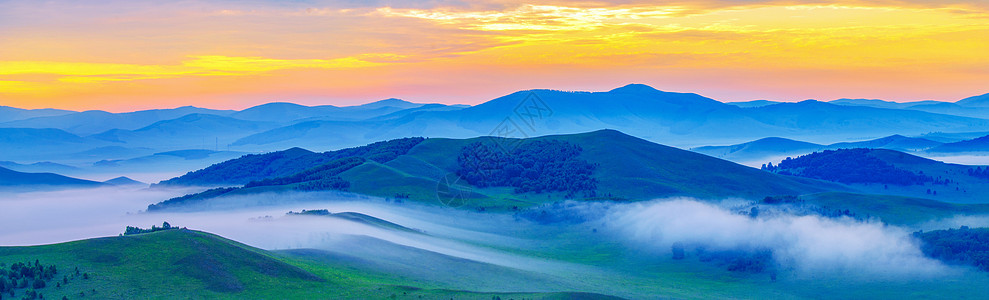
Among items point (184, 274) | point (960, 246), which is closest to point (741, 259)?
point (960, 246)

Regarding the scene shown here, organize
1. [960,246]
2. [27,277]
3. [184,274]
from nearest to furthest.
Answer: [27,277] → [184,274] → [960,246]

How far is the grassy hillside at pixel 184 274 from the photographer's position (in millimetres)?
81812

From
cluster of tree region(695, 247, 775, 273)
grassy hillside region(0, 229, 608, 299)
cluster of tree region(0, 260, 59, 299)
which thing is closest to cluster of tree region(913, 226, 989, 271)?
cluster of tree region(695, 247, 775, 273)

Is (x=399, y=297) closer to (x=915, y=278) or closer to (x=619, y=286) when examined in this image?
(x=619, y=286)

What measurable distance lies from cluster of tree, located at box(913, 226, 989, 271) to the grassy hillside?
8827 cm

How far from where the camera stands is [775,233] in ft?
587

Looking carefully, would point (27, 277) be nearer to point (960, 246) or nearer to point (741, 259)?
point (741, 259)

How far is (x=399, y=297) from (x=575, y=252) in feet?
329

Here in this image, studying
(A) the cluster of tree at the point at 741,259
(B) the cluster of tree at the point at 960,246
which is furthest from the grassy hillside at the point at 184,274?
(B) the cluster of tree at the point at 960,246

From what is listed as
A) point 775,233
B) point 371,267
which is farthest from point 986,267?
point 371,267

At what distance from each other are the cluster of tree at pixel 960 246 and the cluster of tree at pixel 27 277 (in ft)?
442

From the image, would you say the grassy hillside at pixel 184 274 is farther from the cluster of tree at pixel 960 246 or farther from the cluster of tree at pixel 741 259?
the cluster of tree at pixel 960 246

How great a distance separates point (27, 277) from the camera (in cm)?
7975

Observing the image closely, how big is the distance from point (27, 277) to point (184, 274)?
1373cm
